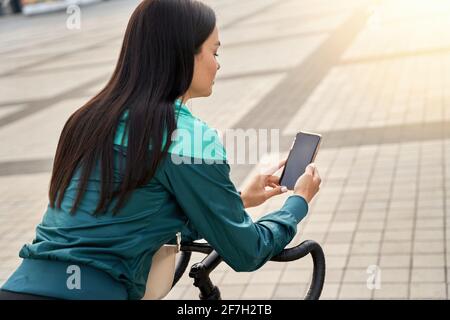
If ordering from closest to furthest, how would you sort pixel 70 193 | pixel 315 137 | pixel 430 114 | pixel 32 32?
pixel 70 193 → pixel 315 137 → pixel 430 114 → pixel 32 32

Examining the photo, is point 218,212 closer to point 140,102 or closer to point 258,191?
point 140,102

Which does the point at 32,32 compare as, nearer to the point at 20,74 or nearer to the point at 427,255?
the point at 20,74

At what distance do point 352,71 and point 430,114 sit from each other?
2.89 metres

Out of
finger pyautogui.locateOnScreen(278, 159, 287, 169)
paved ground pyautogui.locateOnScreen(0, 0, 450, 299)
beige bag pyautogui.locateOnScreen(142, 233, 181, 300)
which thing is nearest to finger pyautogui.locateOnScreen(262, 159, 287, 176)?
finger pyautogui.locateOnScreen(278, 159, 287, 169)

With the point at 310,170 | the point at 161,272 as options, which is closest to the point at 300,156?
the point at 310,170

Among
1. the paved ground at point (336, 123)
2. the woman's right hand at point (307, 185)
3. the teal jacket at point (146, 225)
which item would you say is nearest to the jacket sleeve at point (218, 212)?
the teal jacket at point (146, 225)

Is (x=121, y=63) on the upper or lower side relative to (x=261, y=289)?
upper

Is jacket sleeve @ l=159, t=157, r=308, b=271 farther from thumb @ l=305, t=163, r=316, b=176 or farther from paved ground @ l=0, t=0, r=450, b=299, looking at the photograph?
paved ground @ l=0, t=0, r=450, b=299

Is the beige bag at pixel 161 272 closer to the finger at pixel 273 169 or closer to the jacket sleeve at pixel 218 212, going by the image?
the jacket sleeve at pixel 218 212

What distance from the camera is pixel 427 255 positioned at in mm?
4102

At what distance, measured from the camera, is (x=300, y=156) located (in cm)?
192

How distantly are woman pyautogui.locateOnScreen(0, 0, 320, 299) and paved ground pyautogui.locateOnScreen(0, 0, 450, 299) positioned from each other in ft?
7.70

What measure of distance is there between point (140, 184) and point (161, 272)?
0.75ft
